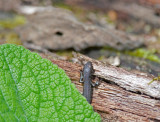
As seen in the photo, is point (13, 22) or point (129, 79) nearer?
point (129, 79)

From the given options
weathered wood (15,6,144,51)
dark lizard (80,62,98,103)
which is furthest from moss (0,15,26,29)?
→ dark lizard (80,62,98,103)

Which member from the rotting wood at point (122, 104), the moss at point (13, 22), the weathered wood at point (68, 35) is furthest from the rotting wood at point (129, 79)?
the moss at point (13, 22)

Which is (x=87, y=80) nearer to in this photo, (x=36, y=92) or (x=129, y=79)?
(x=129, y=79)

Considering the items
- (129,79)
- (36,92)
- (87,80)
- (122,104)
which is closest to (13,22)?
(87,80)

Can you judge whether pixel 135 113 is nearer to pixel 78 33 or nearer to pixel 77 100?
pixel 77 100

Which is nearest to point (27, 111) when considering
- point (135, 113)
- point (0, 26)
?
point (135, 113)

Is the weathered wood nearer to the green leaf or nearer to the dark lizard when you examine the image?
the dark lizard

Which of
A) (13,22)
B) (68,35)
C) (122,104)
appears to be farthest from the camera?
(13,22)
